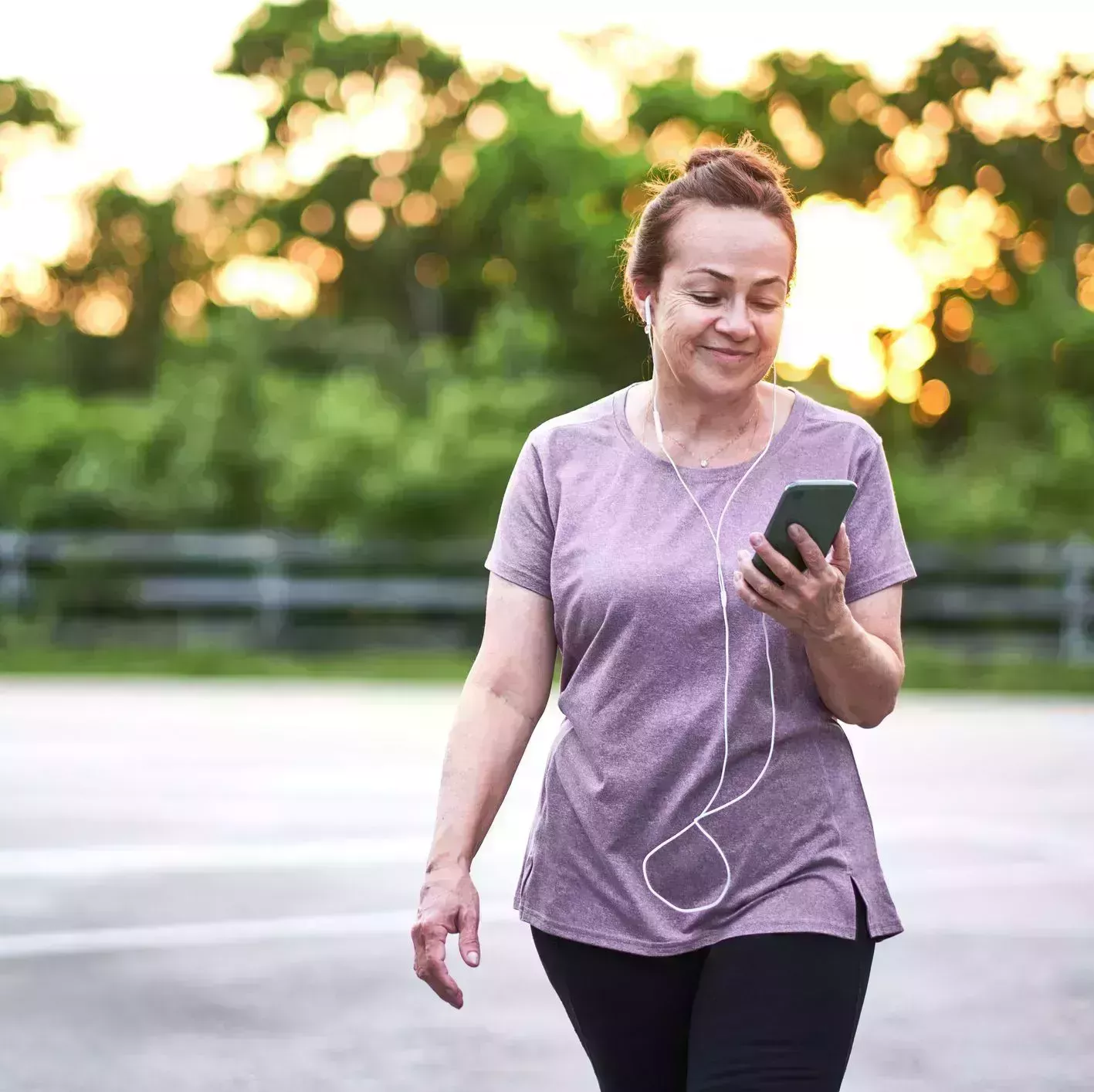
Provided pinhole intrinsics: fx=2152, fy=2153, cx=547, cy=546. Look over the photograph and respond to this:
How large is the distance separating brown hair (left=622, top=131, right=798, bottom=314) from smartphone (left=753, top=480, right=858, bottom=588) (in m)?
0.47

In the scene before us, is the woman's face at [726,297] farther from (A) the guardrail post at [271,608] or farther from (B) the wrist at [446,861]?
(A) the guardrail post at [271,608]

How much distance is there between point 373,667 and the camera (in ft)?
70.5

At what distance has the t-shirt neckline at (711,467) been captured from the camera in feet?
10.3

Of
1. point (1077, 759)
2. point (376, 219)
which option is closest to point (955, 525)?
point (1077, 759)

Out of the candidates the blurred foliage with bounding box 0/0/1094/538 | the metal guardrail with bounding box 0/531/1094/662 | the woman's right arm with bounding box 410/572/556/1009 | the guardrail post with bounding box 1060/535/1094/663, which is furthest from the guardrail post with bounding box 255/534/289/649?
the woman's right arm with bounding box 410/572/556/1009

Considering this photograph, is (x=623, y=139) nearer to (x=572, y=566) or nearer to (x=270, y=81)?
(x=270, y=81)

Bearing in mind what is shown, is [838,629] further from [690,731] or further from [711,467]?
[711,467]

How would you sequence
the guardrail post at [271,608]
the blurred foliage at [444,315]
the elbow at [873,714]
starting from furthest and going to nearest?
the blurred foliage at [444,315] → the guardrail post at [271,608] → the elbow at [873,714]

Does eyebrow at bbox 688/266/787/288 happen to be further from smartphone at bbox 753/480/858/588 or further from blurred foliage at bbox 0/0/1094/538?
blurred foliage at bbox 0/0/1094/538

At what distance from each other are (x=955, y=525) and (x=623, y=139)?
673 inches

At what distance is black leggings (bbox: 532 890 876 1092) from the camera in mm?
2945

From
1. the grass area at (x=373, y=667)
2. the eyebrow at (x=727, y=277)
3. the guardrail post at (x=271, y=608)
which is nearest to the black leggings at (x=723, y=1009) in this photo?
the eyebrow at (x=727, y=277)

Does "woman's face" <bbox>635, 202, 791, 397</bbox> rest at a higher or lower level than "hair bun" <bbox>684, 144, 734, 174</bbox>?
lower

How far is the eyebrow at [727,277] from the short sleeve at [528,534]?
0.38 metres
